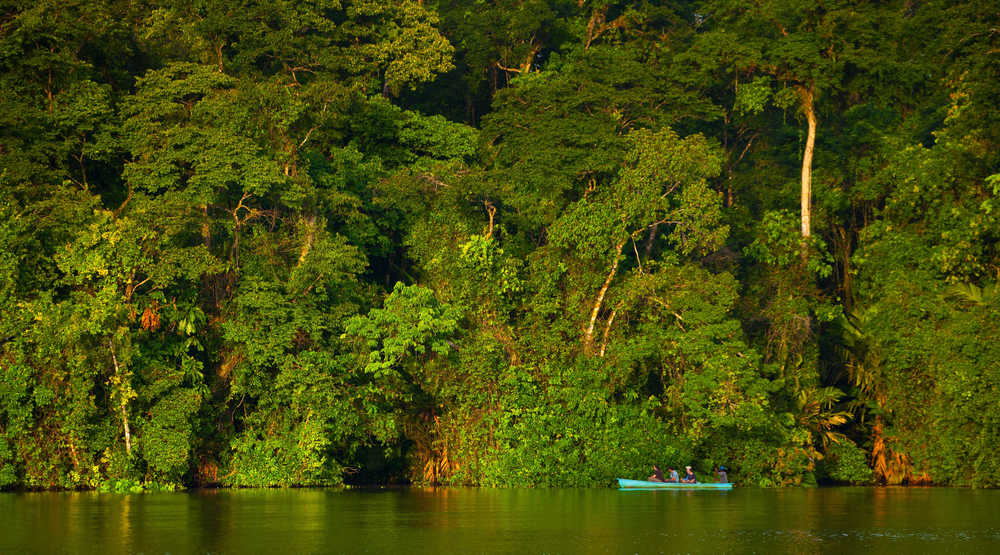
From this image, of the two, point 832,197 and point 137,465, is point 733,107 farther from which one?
point 137,465

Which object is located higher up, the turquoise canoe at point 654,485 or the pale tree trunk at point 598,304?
the pale tree trunk at point 598,304

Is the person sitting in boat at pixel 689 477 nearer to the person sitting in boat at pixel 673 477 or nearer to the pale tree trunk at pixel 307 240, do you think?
the person sitting in boat at pixel 673 477

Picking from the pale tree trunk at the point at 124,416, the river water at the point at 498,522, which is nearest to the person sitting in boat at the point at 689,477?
the river water at the point at 498,522

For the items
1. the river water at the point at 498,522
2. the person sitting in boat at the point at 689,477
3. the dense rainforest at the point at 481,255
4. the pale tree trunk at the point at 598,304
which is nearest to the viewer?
the river water at the point at 498,522

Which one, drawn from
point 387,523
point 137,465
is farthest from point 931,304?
point 137,465

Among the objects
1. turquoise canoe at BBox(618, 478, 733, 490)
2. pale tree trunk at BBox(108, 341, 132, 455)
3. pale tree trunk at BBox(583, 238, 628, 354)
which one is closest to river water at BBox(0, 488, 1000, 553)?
turquoise canoe at BBox(618, 478, 733, 490)

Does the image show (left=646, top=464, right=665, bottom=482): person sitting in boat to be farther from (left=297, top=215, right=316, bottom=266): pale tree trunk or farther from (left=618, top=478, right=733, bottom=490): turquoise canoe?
(left=297, top=215, right=316, bottom=266): pale tree trunk

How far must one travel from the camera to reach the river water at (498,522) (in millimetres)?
16359

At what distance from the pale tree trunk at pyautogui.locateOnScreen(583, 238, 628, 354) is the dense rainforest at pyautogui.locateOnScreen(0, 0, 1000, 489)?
0.34ft

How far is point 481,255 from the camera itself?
35.2m

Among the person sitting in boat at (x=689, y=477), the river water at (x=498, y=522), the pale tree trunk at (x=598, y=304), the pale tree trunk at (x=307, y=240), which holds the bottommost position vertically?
the river water at (x=498, y=522)

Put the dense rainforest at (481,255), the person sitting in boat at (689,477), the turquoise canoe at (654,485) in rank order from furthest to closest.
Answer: the person sitting in boat at (689,477) < the dense rainforest at (481,255) < the turquoise canoe at (654,485)

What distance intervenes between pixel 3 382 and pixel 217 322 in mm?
6267

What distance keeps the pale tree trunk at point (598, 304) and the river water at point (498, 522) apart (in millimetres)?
6908
